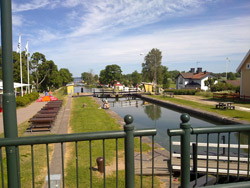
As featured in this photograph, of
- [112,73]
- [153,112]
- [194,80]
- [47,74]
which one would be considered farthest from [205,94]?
[112,73]

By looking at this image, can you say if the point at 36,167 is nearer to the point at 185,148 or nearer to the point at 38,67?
the point at 185,148

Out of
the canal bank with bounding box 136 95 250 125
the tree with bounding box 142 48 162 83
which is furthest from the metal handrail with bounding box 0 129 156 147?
the tree with bounding box 142 48 162 83

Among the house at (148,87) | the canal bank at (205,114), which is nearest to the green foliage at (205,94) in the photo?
the canal bank at (205,114)

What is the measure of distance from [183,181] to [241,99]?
2579 cm

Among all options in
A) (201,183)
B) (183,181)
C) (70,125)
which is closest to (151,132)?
(183,181)

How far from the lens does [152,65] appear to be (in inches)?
2470

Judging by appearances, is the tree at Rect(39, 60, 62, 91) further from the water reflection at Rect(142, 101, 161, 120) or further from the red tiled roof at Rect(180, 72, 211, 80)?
the red tiled roof at Rect(180, 72, 211, 80)

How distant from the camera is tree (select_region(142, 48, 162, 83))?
2432 inches

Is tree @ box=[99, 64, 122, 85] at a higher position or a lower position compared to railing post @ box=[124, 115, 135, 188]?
higher

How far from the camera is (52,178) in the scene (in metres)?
4.99

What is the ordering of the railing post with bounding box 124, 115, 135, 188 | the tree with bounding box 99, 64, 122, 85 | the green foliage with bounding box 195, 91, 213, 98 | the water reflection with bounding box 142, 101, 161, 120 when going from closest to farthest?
the railing post with bounding box 124, 115, 135, 188 < the water reflection with bounding box 142, 101, 161, 120 < the green foliage with bounding box 195, 91, 213, 98 < the tree with bounding box 99, 64, 122, 85

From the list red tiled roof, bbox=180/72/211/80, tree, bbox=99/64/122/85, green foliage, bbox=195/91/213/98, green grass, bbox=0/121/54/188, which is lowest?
green grass, bbox=0/121/54/188

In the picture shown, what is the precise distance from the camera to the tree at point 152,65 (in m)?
61.8

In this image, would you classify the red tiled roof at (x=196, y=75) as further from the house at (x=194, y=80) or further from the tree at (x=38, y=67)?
the tree at (x=38, y=67)
